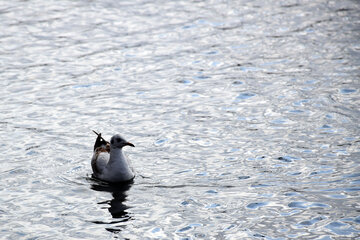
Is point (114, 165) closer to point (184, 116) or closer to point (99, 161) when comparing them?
point (99, 161)

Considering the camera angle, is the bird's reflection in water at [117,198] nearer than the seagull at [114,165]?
Yes

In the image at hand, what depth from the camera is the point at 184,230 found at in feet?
35.2

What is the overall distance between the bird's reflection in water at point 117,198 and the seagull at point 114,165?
11 cm

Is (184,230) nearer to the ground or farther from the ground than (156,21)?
nearer to the ground

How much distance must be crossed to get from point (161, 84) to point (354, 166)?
679 cm

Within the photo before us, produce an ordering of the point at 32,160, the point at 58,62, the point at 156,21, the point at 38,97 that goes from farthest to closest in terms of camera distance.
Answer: the point at 156,21 < the point at 58,62 < the point at 38,97 < the point at 32,160

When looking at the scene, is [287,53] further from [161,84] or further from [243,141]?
[243,141]

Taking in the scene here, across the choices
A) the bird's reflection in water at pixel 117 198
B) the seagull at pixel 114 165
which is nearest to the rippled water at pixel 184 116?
the bird's reflection in water at pixel 117 198

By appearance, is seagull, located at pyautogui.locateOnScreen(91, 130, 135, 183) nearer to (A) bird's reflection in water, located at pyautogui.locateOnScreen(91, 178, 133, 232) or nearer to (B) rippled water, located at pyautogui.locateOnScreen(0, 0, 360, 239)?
(A) bird's reflection in water, located at pyautogui.locateOnScreen(91, 178, 133, 232)

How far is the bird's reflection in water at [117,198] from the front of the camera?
36.6 feet

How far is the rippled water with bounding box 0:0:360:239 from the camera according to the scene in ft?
36.9

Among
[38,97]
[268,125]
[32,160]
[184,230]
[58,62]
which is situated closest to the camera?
[184,230]

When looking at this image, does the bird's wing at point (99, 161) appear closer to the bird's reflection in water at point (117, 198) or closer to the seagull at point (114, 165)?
the seagull at point (114, 165)

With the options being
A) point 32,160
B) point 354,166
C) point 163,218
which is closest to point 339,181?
point 354,166
